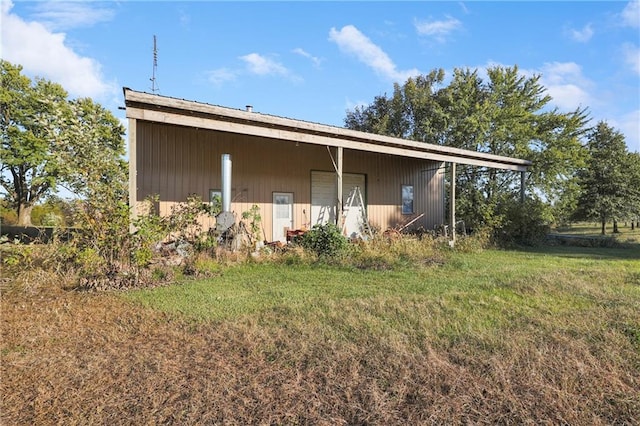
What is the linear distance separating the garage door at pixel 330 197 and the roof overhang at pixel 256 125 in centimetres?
223

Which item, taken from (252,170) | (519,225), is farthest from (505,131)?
(252,170)

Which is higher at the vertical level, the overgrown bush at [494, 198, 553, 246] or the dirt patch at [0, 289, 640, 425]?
the overgrown bush at [494, 198, 553, 246]

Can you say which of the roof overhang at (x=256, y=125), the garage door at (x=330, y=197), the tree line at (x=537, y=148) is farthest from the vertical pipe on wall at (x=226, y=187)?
the tree line at (x=537, y=148)

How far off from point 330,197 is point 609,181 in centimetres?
1707

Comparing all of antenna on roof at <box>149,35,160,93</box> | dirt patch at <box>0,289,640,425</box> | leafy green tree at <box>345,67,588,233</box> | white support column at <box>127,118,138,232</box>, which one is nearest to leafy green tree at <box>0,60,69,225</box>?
antenna on roof at <box>149,35,160,93</box>

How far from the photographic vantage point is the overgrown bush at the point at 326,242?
24.3 ft

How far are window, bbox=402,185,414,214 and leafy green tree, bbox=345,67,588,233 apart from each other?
17.4 feet

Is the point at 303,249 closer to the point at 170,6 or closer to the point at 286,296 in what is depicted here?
the point at 286,296

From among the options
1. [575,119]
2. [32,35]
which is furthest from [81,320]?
[575,119]

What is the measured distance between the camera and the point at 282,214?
1018cm

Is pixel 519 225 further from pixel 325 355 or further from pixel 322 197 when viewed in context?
pixel 325 355

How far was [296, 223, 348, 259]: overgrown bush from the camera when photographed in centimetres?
741

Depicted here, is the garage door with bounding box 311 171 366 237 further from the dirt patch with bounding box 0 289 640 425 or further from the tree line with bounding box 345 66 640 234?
the tree line with bounding box 345 66 640 234

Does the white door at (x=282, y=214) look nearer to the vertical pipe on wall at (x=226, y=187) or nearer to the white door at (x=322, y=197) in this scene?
the white door at (x=322, y=197)
